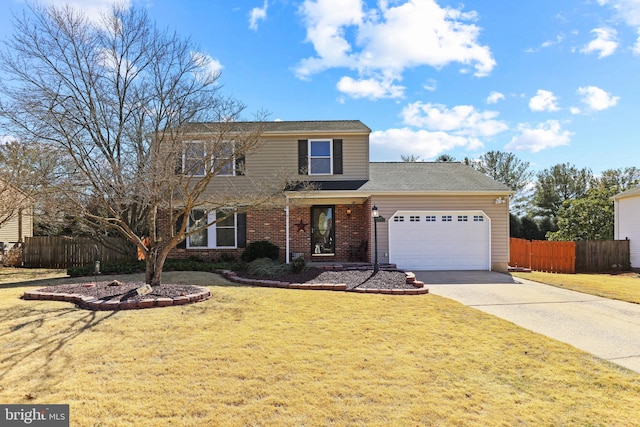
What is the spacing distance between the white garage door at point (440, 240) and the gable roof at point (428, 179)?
88 centimetres

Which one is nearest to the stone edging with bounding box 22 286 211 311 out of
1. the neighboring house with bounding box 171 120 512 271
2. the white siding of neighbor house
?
the neighboring house with bounding box 171 120 512 271

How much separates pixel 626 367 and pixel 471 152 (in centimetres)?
3367

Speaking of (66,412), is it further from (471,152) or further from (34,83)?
(471,152)

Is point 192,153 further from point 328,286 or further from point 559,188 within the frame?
point 559,188

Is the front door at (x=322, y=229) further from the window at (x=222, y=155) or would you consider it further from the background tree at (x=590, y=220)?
the background tree at (x=590, y=220)

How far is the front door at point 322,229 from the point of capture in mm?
14602

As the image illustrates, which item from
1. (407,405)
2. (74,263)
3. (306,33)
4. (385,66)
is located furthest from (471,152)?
(407,405)

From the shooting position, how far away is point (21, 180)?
7.78 metres

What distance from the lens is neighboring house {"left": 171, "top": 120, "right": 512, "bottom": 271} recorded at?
13.0 meters

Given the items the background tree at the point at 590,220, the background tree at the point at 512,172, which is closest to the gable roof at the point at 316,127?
the background tree at the point at 590,220

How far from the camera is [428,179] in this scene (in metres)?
14.3

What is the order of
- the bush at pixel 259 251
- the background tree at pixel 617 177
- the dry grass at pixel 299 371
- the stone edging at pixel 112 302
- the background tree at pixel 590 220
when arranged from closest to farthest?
1. the dry grass at pixel 299 371
2. the stone edging at pixel 112 302
3. the bush at pixel 259 251
4. the background tree at pixel 590 220
5. the background tree at pixel 617 177

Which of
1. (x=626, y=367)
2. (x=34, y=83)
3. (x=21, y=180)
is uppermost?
(x=34, y=83)

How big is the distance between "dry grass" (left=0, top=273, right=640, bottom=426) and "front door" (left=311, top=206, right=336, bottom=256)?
27.2 ft
